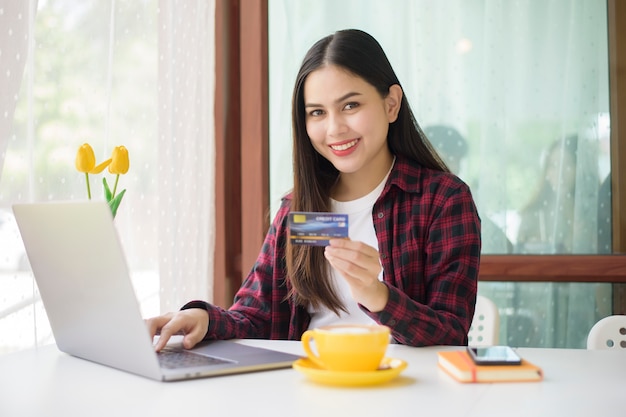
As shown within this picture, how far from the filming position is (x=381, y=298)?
4.22 feet

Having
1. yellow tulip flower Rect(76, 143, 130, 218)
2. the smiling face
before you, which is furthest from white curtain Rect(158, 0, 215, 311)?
yellow tulip flower Rect(76, 143, 130, 218)

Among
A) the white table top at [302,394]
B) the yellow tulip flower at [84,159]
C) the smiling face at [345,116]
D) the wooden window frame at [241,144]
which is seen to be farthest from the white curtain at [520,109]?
the yellow tulip flower at [84,159]

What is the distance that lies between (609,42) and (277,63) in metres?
1.13

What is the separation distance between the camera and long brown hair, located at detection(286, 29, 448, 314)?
1.67 metres

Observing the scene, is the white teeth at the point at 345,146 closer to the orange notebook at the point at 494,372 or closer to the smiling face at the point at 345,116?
the smiling face at the point at 345,116

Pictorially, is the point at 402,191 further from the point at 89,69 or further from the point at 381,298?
the point at 89,69

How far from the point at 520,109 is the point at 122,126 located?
4.23 ft

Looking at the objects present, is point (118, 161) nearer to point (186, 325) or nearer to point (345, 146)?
point (186, 325)

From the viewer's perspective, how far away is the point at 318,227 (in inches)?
43.3

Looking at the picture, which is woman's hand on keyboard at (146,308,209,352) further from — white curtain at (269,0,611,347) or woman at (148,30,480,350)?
white curtain at (269,0,611,347)

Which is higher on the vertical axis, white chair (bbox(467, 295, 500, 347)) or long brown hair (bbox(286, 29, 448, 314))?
long brown hair (bbox(286, 29, 448, 314))

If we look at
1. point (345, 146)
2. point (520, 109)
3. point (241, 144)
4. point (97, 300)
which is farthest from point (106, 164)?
point (520, 109)

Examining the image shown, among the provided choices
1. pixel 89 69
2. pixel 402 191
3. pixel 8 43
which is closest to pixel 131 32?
pixel 89 69

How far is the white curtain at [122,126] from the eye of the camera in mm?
1636
